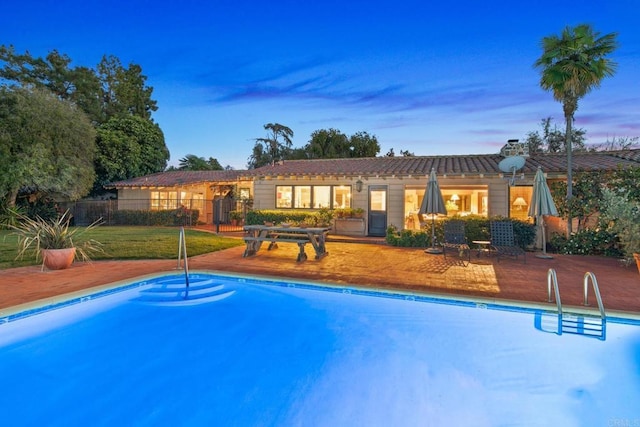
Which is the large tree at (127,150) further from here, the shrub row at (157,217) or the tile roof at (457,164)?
the tile roof at (457,164)

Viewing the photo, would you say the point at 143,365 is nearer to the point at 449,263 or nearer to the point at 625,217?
the point at 449,263

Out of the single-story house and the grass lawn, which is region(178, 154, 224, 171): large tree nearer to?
the single-story house

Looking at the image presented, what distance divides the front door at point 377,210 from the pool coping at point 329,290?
26.1 feet

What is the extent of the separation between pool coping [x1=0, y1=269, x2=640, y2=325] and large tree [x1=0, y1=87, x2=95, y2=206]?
46.5 feet

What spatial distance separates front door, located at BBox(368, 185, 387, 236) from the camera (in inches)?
542

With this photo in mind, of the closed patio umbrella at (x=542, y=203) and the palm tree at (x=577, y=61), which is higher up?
the palm tree at (x=577, y=61)

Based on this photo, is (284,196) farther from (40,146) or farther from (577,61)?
(40,146)

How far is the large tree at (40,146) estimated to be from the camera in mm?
15422

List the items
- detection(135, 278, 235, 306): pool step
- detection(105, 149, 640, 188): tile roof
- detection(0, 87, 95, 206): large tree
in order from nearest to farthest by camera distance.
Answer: detection(135, 278, 235, 306): pool step, detection(105, 149, 640, 188): tile roof, detection(0, 87, 95, 206): large tree

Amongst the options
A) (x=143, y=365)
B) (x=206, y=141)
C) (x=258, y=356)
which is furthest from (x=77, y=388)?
(x=206, y=141)

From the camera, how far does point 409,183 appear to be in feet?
44.2

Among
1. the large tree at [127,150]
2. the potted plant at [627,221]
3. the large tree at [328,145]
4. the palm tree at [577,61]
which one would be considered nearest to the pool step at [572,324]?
the potted plant at [627,221]

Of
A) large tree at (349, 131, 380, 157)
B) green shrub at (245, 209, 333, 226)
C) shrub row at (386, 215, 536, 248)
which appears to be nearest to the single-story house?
green shrub at (245, 209, 333, 226)

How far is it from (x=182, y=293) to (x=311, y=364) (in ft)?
11.0
